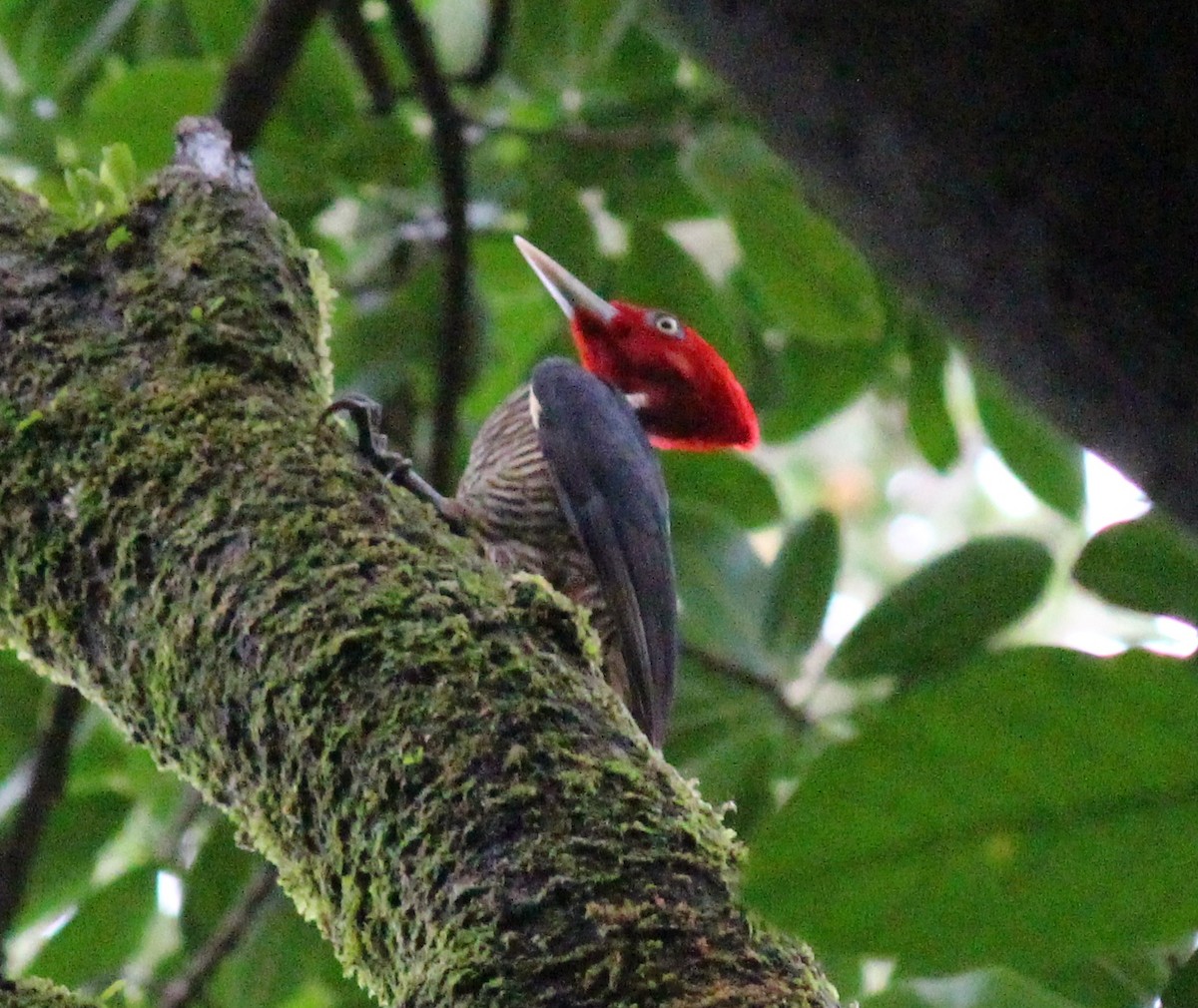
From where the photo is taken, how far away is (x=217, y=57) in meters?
3.20

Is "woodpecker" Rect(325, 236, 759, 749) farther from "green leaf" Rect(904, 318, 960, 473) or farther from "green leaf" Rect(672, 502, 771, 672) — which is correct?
"green leaf" Rect(904, 318, 960, 473)

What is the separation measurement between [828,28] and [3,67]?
3.50 metres

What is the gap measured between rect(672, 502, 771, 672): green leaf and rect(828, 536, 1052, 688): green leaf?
373mm

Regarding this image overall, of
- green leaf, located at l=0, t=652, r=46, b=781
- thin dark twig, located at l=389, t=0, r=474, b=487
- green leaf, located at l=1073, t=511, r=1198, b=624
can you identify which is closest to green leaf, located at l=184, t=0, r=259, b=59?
thin dark twig, located at l=389, t=0, r=474, b=487

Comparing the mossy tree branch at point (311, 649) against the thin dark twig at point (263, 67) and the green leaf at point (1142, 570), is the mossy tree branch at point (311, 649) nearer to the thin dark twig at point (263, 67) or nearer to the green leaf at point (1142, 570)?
the green leaf at point (1142, 570)

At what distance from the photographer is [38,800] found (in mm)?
2738

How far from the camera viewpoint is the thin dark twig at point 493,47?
10.9 ft

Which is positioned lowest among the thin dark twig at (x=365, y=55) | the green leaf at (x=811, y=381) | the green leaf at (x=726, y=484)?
the green leaf at (x=726, y=484)

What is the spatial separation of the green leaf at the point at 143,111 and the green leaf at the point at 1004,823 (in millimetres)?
2429

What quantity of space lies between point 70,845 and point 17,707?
0.31 metres

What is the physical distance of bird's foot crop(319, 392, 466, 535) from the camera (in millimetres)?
1896

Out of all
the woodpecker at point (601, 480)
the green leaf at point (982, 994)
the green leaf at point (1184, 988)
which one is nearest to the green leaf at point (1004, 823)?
the green leaf at point (1184, 988)

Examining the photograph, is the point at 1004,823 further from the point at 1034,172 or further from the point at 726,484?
the point at 726,484

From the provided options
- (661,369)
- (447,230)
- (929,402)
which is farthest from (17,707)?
(929,402)
